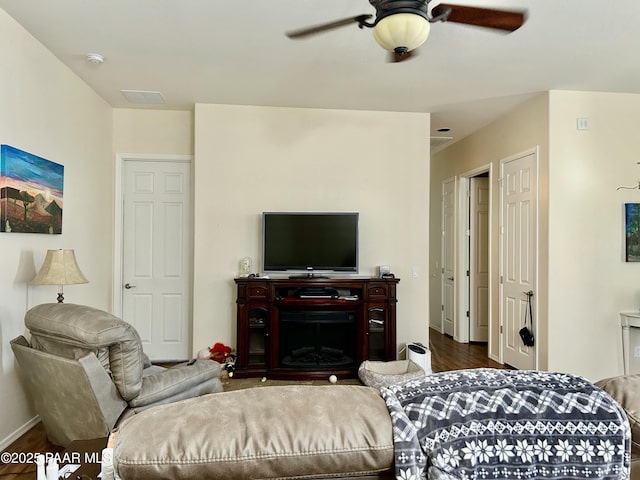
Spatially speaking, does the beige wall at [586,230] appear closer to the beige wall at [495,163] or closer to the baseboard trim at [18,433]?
the beige wall at [495,163]

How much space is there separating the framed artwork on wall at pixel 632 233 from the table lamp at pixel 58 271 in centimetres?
479

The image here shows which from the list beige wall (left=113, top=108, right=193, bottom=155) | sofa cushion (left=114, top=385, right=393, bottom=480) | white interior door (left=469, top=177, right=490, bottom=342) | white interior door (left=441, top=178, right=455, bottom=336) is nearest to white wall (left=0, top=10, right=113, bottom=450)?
beige wall (left=113, top=108, right=193, bottom=155)

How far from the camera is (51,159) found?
3166 millimetres

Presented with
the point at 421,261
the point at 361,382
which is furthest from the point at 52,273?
the point at 421,261

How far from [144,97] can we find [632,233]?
16.3 ft

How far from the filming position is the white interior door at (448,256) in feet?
19.1

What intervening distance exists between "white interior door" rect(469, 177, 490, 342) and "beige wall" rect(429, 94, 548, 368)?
0.24m

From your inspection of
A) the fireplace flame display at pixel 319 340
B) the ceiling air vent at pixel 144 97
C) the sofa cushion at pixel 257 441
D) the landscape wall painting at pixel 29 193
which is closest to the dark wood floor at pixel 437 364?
the fireplace flame display at pixel 319 340

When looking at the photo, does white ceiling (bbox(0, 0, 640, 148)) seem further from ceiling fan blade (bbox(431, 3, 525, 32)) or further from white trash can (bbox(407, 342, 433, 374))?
white trash can (bbox(407, 342, 433, 374))

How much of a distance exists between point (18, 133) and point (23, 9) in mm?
792

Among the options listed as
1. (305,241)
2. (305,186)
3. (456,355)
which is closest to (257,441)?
(305,241)

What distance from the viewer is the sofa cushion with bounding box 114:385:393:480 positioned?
2.23 feet

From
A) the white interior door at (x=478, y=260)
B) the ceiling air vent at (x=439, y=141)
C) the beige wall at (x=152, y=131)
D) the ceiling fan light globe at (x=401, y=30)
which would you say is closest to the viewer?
the ceiling fan light globe at (x=401, y=30)

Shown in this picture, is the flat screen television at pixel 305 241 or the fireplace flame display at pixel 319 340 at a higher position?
the flat screen television at pixel 305 241
